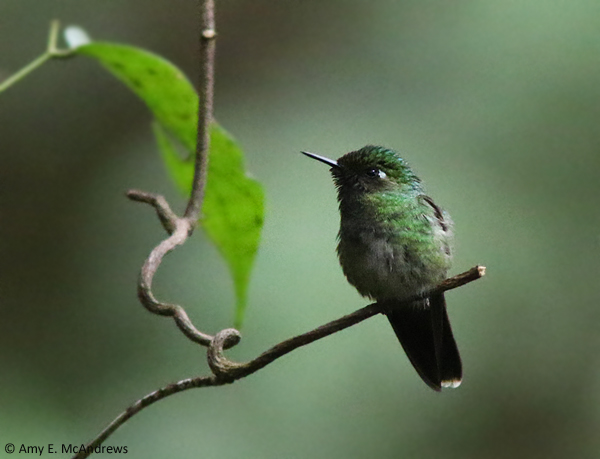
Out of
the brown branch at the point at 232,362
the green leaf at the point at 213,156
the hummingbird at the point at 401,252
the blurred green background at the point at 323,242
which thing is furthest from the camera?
the blurred green background at the point at 323,242

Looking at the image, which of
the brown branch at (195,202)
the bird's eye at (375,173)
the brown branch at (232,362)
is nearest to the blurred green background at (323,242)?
the bird's eye at (375,173)

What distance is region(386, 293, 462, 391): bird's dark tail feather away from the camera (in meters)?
2.33

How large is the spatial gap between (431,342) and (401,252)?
0.90 feet

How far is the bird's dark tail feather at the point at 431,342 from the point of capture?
2.33 meters

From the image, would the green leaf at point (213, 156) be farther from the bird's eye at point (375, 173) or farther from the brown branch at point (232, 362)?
the bird's eye at point (375, 173)

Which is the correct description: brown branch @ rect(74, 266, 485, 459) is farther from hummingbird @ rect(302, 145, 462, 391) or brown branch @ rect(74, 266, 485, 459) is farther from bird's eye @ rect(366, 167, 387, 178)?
bird's eye @ rect(366, 167, 387, 178)

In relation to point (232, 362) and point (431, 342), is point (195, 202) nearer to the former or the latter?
point (232, 362)

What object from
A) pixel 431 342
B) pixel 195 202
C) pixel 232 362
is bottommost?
pixel 232 362

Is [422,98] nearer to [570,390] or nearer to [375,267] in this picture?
[570,390]

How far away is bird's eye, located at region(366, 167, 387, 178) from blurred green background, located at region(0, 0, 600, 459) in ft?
2.04

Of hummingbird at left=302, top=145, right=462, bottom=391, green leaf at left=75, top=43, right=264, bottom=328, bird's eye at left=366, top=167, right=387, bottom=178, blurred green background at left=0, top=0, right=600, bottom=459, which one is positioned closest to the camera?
green leaf at left=75, top=43, right=264, bottom=328

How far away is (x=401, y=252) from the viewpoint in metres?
2.33

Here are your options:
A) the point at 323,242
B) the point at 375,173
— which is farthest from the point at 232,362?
the point at 323,242

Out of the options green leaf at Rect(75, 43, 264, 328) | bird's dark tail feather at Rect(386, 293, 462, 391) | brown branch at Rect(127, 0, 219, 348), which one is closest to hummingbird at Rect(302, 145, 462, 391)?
bird's dark tail feather at Rect(386, 293, 462, 391)
